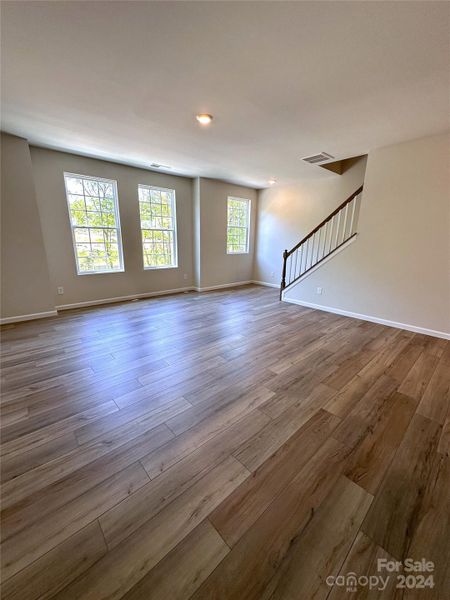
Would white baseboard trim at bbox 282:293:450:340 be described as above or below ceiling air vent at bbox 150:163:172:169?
below

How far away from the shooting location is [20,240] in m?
3.57

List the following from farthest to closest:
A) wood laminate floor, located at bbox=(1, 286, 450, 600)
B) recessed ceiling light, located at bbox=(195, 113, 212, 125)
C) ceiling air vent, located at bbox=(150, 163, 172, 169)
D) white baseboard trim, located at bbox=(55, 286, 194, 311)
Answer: ceiling air vent, located at bbox=(150, 163, 172, 169) → white baseboard trim, located at bbox=(55, 286, 194, 311) → recessed ceiling light, located at bbox=(195, 113, 212, 125) → wood laminate floor, located at bbox=(1, 286, 450, 600)

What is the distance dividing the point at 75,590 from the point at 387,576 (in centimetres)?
127

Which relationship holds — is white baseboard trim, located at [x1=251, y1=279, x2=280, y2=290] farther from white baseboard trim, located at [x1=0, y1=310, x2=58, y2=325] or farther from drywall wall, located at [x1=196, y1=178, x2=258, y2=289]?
white baseboard trim, located at [x1=0, y1=310, x2=58, y2=325]

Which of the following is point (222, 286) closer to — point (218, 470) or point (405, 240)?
point (405, 240)

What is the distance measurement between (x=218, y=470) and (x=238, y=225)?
6145mm

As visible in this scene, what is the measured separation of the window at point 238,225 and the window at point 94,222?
2.89m

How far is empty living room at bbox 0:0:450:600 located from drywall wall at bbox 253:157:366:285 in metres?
0.31

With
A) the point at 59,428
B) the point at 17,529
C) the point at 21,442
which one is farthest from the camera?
the point at 59,428

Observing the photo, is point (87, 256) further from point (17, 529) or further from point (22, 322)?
point (17, 529)

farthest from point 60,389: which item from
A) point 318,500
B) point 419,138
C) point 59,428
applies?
point 419,138

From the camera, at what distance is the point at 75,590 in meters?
0.93

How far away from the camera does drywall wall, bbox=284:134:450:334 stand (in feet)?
10.4

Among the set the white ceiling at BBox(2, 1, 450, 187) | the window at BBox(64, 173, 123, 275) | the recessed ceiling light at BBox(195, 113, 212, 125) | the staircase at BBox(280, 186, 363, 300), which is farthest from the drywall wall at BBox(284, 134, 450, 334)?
the window at BBox(64, 173, 123, 275)
